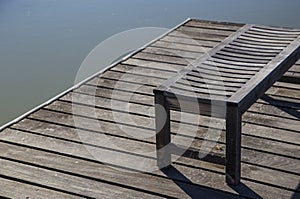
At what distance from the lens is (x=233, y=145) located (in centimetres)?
201

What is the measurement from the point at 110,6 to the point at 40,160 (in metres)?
4.39

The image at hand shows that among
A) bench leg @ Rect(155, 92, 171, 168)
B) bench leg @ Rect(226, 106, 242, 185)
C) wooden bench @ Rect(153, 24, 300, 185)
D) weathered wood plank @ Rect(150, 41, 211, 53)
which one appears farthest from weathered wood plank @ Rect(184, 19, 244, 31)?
bench leg @ Rect(226, 106, 242, 185)

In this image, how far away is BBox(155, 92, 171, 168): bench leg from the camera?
2086mm

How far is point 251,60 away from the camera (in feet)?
7.58

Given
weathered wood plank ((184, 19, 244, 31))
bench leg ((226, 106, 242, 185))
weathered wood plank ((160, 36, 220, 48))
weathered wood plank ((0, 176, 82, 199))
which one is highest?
weathered wood plank ((184, 19, 244, 31))

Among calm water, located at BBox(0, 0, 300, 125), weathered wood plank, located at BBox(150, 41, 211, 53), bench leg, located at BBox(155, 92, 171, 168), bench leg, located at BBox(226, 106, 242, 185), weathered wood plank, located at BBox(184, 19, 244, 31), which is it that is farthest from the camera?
calm water, located at BBox(0, 0, 300, 125)

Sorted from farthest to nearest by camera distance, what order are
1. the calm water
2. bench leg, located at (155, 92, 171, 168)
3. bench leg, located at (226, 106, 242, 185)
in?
the calm water, bench leg, located at (155, 92, 171, 168), bench leg, located at (226, 106, 242, 185)

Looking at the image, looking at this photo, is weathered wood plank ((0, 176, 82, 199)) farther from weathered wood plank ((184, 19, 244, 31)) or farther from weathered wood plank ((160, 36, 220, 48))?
weathered wood plank ((184, 19, 244, 31))

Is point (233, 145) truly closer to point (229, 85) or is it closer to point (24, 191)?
point (229, 85)

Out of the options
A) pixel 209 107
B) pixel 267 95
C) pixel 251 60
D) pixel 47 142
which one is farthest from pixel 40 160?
pixel 267 95

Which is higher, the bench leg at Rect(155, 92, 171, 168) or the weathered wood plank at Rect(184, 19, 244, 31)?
the weathered wood plank at Rect(184, 19, 244, 31)

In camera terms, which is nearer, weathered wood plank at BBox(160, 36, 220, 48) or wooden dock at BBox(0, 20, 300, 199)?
wooden dock at BBox(0, 20, 300, 199)

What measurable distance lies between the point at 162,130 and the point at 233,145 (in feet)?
0.95

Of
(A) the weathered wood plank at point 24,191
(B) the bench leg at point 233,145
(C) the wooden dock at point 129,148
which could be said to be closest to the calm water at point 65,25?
(C) the wooden dock at point 129,148
